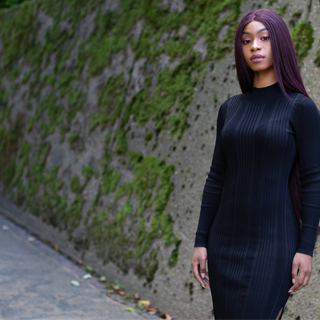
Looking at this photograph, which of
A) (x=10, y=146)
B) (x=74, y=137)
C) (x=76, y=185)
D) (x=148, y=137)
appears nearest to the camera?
(x=148, y=137)

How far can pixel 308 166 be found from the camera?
160 centimetres

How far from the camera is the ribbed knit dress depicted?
1583 millimetres

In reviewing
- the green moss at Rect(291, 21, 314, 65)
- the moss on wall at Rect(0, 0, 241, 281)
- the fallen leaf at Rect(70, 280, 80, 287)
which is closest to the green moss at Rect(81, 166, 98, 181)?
the moss on wall at Rect(0, 0, 241, 281)

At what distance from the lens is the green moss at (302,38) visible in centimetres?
278

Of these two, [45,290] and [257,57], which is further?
[45,290]

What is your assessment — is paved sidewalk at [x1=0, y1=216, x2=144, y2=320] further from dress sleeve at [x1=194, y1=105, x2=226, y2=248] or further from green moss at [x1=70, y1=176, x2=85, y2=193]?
dress sleeve at [x1=194, y1=105, x2=226, y2=248]

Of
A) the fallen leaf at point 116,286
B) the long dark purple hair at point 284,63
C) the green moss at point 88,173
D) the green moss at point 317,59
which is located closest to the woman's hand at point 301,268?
the long dark purple hair at point 284,63

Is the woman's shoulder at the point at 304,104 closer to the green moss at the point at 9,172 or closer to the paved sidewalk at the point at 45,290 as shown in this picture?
the paved sidewalk at the point at 45,290

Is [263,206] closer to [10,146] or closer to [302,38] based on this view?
[302,38]

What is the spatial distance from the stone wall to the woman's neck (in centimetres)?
102

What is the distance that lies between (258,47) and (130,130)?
273cm

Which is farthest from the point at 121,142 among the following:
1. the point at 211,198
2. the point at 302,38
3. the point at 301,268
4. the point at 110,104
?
the point at 301,268

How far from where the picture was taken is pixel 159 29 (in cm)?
434

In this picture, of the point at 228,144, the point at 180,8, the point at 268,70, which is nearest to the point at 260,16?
the point at 268,70
